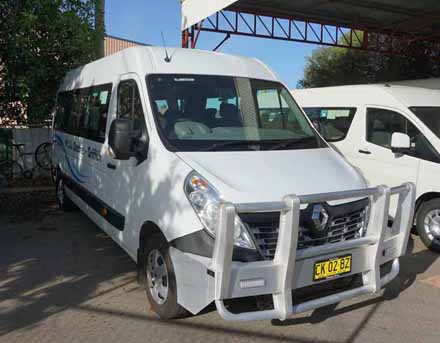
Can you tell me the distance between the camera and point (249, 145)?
4.04 meters

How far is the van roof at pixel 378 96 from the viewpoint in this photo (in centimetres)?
652

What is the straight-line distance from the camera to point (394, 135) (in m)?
5.94

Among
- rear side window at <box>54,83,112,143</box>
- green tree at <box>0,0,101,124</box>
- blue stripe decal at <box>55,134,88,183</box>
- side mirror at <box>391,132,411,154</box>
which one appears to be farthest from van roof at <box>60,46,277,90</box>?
green tree at <box>0,0,101,124</box>

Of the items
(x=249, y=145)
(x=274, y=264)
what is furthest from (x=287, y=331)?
(x=249, y=145)

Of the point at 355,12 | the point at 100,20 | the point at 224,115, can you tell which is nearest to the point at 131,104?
the point at 224,115

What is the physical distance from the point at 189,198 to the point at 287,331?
138cm

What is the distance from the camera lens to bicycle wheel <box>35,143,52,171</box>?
10539 millimetres

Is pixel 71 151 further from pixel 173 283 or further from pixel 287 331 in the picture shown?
pixel 287 331

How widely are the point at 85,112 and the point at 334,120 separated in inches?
160

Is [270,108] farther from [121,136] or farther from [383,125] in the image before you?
[383,125]

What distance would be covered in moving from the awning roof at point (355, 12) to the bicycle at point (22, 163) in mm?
5535

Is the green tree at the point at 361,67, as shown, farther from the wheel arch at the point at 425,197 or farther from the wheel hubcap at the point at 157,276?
the wheel hubcap at the point at 157,276

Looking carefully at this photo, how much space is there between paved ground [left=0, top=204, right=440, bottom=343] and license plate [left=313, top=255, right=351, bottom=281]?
0.57 m

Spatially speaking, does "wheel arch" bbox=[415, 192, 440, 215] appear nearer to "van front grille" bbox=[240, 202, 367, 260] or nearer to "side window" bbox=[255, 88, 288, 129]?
"side window" bbox=[255, 88, 288, 129]
